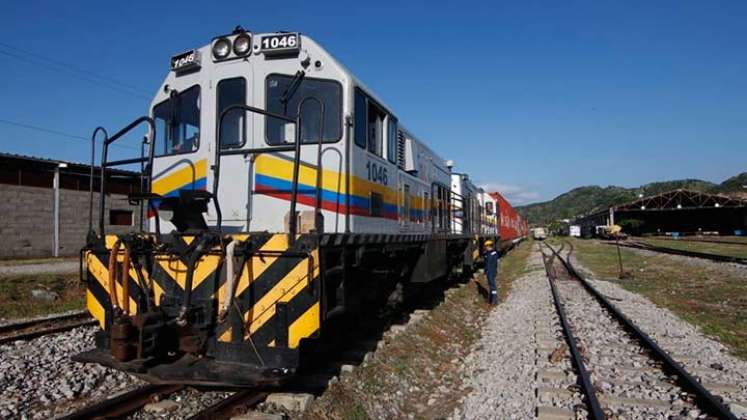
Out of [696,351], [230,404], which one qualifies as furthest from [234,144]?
[696,351]

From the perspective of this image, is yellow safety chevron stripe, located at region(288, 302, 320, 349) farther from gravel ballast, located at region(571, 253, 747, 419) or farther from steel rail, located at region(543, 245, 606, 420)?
gravel ballast, located at region(571, 253, 747, 419)

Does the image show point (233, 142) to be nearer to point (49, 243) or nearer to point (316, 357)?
point (316, 357)

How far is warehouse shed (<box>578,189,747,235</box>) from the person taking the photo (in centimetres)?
5303

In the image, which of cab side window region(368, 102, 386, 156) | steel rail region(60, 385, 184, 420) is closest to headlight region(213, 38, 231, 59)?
cab side window region(368, 102, 386, 156)

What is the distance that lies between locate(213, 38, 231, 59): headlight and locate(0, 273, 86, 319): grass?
6.03m

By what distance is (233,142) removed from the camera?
18.9 feet

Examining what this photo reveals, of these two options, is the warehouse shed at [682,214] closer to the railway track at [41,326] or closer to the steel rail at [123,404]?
the railway track at [41,326]

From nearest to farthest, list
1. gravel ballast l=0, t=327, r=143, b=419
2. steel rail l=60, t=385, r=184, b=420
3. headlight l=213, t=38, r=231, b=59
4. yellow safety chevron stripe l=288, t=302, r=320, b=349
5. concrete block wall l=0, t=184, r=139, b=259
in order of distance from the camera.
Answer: steel rail l=60, t=385, r=184, b=420 → yellow safety chevron stripe l=288, t=302, r=320, b=349 → gravel ballast l=0, t=327, r=143, b=419 → headlight l=213, t=38, r=231, b=59 → concrete block wall l=0, t=184, r=139, b=259

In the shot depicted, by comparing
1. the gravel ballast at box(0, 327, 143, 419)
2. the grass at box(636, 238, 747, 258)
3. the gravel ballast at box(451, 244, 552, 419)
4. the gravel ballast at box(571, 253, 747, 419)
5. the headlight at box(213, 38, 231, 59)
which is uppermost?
the headlight at box(213, 38, 231, 59)

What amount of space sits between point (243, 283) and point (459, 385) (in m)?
2.98

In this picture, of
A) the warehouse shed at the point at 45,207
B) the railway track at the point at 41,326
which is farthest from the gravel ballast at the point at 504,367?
the warehouse shed at the point at 45,207

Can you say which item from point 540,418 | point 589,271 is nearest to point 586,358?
point 540,418

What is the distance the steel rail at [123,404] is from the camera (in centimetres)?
401

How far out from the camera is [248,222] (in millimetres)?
5598
